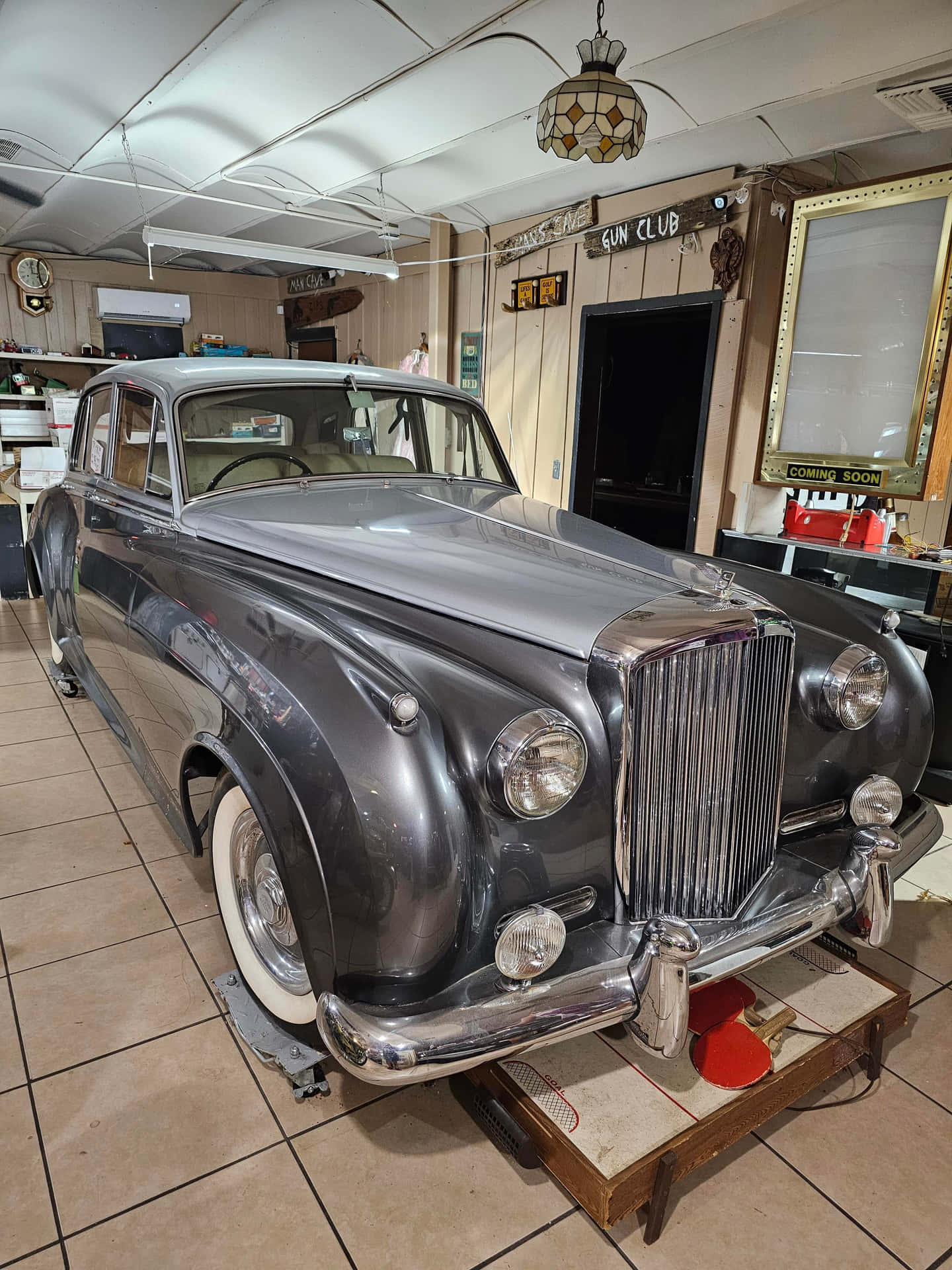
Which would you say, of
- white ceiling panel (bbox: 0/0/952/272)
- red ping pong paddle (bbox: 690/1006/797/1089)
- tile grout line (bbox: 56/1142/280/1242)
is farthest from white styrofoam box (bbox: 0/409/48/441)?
red ping pong paddle (bbox: 690/1006/797/1089)

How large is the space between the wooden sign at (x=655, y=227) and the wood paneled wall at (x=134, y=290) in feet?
17.8

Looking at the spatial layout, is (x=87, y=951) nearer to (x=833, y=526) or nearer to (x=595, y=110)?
(x=595, y=110)

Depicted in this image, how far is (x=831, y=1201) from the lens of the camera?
1598mm

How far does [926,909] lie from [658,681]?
1690 millimetres

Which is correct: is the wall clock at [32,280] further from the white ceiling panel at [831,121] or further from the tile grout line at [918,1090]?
the tile grout line at [918,1090]

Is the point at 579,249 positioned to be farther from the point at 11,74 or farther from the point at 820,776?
the point at 820,776

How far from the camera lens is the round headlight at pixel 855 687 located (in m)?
1.98

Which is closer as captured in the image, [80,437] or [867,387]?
[80,437]

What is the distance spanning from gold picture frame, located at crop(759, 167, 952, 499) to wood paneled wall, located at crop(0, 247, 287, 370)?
6.97 metres

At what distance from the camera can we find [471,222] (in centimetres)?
624

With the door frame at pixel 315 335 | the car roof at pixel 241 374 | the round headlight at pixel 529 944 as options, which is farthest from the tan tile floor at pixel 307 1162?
the door frame at pixel 315 335

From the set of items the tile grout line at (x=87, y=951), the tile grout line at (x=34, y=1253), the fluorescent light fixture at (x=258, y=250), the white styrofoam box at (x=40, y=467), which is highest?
the fluorescent light fixture at (x=258, y=250)

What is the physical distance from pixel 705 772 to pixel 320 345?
845 cm

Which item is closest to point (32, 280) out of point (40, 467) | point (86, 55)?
point (40, 467)
